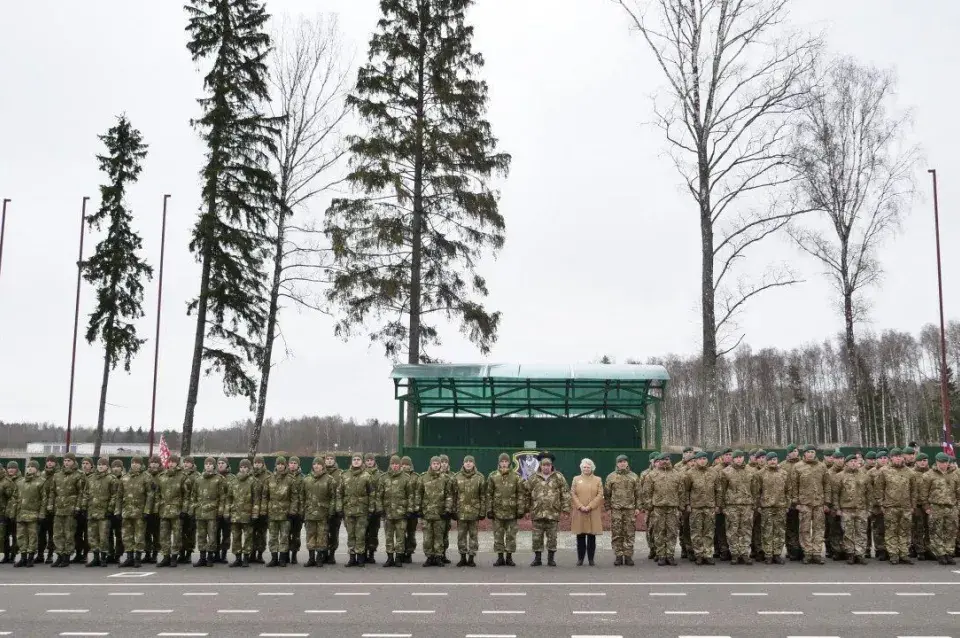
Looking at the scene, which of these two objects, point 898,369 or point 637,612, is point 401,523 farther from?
point 898,369

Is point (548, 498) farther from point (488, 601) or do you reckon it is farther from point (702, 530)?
point (488, 601)

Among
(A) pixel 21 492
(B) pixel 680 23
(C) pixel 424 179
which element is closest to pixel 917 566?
(A) pixel 21 492

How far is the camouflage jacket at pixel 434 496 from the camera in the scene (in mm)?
14453

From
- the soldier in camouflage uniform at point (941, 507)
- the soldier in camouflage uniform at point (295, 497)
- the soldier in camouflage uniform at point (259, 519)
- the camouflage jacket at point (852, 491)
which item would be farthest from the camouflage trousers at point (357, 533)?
the soldier in camouflage uniform at point (941, 507)

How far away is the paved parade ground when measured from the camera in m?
9.14

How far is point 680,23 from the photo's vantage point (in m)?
25.5

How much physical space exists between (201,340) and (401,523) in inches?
641

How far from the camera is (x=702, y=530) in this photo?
571 inches

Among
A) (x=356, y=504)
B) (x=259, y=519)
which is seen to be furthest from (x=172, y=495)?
(x=356, y=504)

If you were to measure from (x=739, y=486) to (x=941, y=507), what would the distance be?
3307 millimetres

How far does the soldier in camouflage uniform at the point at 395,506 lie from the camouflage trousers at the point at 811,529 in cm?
659

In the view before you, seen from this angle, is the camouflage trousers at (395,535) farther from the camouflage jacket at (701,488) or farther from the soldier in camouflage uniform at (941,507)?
the soldier in camouflage uniform at (941,507)

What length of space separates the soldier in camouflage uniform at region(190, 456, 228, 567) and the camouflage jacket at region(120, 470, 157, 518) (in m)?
0.73

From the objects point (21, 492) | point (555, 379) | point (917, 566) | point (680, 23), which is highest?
point (680, 23)
